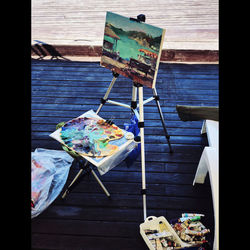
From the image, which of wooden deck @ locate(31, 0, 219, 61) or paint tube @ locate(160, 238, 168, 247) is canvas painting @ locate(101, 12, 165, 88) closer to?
paint tube @ locate(160, 238, 168, 247)

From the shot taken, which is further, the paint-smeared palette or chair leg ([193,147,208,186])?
chair leg ([193,147,208,186])

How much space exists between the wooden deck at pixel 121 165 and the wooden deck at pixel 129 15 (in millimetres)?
350

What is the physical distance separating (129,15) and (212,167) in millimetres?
3799

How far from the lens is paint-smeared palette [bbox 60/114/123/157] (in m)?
1.91

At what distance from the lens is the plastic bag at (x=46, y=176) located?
2.17m

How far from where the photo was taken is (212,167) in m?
1.90

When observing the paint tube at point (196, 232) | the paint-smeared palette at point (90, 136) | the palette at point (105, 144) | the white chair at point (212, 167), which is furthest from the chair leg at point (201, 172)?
the paint-smeared palette at point (90, 136)

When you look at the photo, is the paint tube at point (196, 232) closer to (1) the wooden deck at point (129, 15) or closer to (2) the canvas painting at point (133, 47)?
(2) the canvas painting at point (133, 47)

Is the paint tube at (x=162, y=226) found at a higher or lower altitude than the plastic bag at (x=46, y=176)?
lower

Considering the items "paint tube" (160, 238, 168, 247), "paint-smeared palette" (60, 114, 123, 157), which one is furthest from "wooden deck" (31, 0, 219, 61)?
"paint tube" (160, 238, 168, 247)

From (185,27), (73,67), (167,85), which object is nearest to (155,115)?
(167,85)

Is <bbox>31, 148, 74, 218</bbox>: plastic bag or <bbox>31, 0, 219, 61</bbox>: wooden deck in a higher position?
<bbox>31, 0, 219, 61</bbox>: wooden deck

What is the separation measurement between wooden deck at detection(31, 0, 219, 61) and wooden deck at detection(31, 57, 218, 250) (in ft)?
1.15

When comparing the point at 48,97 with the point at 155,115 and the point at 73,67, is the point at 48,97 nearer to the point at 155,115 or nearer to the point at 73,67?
the point at 73,67
